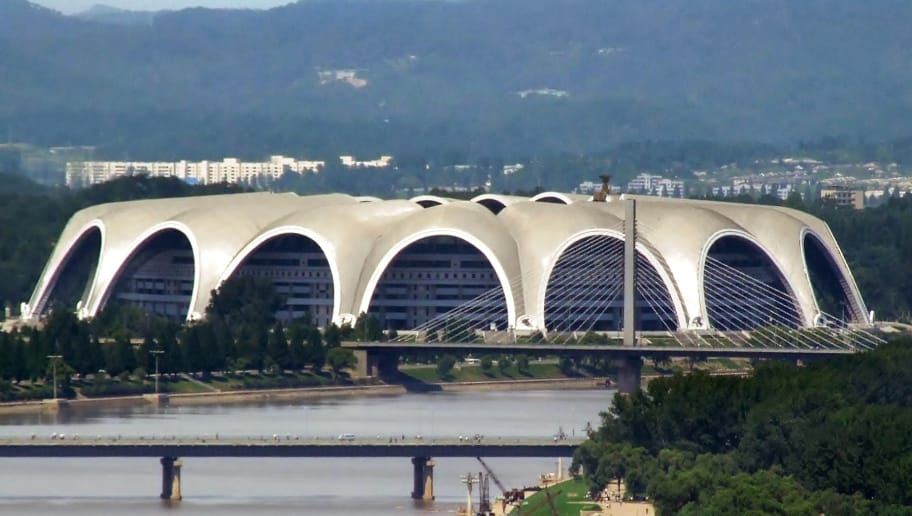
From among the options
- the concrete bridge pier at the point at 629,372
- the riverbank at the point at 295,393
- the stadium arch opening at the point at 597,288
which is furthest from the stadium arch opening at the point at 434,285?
the concrete bridge pier at the point at 629,372

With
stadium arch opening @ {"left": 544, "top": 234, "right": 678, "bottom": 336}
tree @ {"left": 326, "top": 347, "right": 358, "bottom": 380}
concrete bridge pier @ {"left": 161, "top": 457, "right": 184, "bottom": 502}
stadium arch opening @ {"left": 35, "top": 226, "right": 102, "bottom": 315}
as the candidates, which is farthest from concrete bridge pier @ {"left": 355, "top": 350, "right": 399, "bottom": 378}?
concrete bridge pier @ {"left": 161, "top": 457, "right": 184, "bottom": 502}

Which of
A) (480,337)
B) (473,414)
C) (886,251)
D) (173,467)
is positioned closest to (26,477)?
(173,467)

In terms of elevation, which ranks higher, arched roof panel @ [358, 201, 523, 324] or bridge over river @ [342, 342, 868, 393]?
arched roof panel @ [358, 201, 523, 324]

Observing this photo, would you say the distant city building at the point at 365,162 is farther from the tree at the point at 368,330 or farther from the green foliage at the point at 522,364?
the green foliage at the point at 522,364

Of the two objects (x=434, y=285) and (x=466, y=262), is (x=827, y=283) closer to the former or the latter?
(x=466, y=262)

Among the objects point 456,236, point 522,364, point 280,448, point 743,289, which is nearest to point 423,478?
point 280,448

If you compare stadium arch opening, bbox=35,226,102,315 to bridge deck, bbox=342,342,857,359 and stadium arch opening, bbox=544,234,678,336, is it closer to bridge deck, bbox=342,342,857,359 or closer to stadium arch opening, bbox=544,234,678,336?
stadium arch opening, bbox=544,234,678,336
